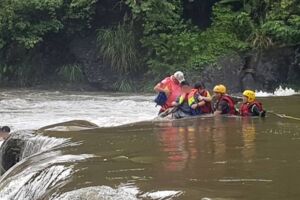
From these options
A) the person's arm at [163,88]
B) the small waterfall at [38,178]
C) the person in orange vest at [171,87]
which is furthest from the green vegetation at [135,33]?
the small waterfall at [38,178]

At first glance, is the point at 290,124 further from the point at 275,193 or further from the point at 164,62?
the point at 164,62

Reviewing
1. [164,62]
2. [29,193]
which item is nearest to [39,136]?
[29,193]

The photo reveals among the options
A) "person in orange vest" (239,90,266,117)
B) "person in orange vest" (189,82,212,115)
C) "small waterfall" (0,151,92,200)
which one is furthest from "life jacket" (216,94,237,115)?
"small waterfall" (0,151,92,200)

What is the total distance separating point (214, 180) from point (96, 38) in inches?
902

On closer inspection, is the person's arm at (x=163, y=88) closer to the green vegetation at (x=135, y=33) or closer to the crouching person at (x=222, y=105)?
the crouching person at (x=222, y=105)

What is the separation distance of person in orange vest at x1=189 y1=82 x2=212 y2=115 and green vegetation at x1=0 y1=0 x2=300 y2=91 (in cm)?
1049

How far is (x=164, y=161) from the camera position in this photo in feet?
23.3

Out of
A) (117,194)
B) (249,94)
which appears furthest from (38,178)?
(249,94)

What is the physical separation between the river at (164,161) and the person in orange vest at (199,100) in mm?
633

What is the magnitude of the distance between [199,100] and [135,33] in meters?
15.3

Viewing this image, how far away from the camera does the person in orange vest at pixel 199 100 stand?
1244cm

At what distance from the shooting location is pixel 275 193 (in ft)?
17.8

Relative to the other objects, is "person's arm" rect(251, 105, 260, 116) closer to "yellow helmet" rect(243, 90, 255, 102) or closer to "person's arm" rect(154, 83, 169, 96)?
"yellow helmet" rect(243, 90, 255, 102)

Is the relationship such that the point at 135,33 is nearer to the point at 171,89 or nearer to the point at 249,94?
the point at 171,89
